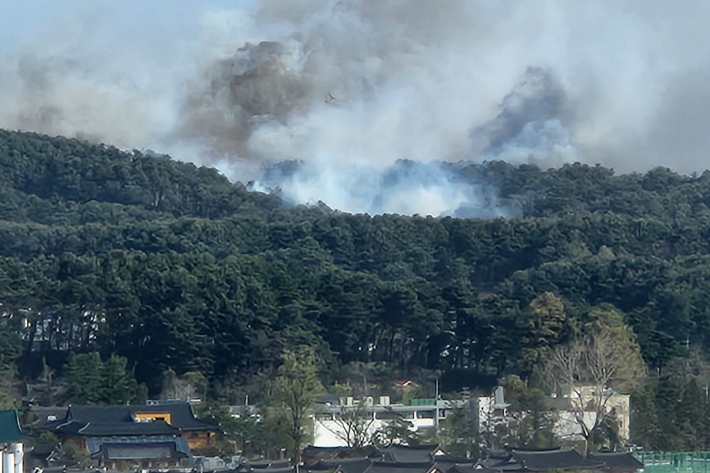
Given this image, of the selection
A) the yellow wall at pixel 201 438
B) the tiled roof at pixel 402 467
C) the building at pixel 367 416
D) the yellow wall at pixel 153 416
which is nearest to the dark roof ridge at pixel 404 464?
the tiled roof at pixel 402 467

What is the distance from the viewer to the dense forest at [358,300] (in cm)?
4219

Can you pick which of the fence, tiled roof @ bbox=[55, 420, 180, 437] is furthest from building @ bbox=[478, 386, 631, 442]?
tiled roof @ bbox=[55, 420, 180, 437]

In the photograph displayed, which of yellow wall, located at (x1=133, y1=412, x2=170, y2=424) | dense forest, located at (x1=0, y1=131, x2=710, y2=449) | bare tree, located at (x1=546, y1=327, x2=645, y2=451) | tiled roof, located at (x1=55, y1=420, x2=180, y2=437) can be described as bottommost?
tiled roof, located at (x1=55, y1=420, x2=180, y2=437)

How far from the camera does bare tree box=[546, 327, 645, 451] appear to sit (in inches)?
1334

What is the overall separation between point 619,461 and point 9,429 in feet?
51.4

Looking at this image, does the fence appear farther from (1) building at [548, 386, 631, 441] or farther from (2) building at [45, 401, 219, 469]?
(2) building at [45, 401, 219, 469]

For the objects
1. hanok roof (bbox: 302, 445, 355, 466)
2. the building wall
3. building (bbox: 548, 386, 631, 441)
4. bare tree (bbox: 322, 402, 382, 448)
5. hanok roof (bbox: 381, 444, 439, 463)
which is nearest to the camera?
hanok roof (bbox: 381, 444, 439, 463)

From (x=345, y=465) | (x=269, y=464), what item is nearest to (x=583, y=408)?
(x=345, y=465)

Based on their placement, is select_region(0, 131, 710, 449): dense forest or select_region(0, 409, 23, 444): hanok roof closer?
select_region(0, 409, 23, 444): hanok roof

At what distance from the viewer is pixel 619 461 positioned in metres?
30.3

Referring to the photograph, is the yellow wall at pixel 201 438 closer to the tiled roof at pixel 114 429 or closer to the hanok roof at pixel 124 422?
the hanok roof at pixel 124 422

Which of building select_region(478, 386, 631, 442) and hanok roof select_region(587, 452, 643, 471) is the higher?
building select_region(478, 386, 631, 442)

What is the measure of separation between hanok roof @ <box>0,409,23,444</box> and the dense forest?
19.4 metres

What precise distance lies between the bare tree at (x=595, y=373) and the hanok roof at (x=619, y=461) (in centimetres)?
153
